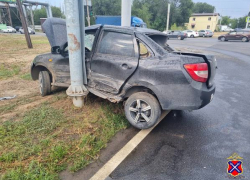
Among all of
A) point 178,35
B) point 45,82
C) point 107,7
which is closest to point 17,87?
point 45,82

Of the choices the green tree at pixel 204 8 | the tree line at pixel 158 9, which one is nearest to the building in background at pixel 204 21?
the tree line at pixel 158 9

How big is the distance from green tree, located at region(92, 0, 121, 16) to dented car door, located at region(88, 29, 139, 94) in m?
52.1

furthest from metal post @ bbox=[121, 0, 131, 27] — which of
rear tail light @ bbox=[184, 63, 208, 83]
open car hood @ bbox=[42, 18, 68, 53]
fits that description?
rear tail light @ bbox=[184, 63, 208, 83]

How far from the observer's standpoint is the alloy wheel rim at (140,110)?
323cm

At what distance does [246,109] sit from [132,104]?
2.94 m

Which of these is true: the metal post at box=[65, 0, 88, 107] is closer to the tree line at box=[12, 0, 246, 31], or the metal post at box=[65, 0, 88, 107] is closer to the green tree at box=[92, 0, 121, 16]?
the tree line at box=[12, 0, 246, 31]

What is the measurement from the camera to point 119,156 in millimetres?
2646

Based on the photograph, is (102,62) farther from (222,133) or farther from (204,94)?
(222,133)

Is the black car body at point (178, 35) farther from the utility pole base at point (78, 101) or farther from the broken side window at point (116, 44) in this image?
the utility pole base at point (78, 101)

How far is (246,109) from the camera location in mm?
4344

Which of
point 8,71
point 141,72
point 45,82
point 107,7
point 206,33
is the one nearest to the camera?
point 141,72

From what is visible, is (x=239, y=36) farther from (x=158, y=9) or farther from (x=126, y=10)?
(x=158, y=9)

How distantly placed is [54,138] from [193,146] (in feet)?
7.36

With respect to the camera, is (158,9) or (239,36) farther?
(158,9)
